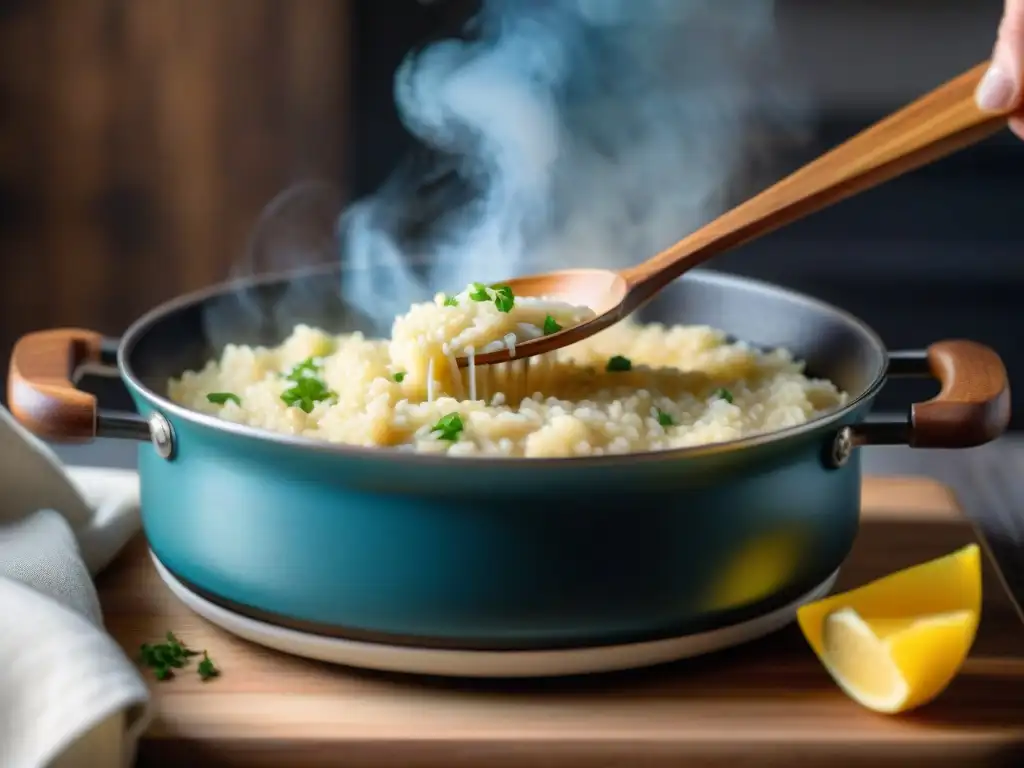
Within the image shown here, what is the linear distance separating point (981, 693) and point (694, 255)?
0.73m

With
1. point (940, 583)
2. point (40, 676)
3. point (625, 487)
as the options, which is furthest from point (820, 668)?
point (40, 676)

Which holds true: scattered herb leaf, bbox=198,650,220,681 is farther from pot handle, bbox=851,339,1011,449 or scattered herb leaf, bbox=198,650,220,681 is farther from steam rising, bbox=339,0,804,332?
steam rising, bbox=339,0,804,332

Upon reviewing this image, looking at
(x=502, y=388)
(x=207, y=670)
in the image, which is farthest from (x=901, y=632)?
(x=207, y=670)

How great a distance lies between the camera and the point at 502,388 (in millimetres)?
1889

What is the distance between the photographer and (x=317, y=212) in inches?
162

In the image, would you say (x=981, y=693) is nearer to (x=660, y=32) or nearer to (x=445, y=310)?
(x=445, y=310)

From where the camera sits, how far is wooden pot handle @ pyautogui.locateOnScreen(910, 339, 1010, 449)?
1.69m

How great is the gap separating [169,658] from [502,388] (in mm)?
590

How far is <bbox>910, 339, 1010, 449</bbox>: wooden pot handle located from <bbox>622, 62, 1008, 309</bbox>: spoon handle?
0.30 m

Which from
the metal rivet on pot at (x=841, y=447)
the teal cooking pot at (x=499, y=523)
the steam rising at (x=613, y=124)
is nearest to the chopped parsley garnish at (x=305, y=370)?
the teal cooking pot at (x=499, y=523)

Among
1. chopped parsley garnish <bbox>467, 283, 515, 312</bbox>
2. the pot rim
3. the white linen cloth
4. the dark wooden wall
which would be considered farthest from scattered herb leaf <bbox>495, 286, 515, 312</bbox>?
the dark wooden wall

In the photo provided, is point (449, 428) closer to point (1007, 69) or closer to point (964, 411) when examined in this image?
point (964, 411)

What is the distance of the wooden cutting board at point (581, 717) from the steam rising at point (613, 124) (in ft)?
5.72

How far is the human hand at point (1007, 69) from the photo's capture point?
1623 millimetres
